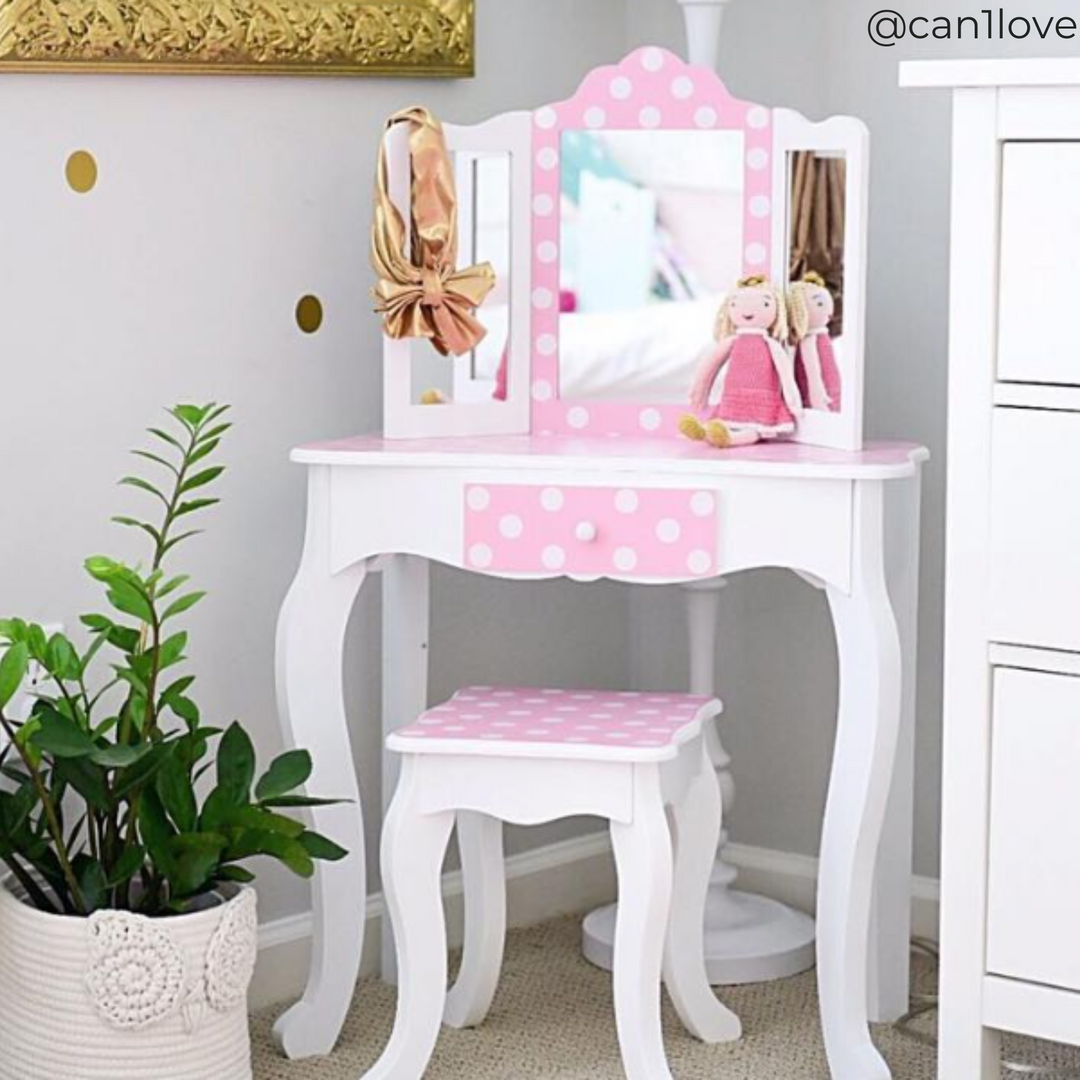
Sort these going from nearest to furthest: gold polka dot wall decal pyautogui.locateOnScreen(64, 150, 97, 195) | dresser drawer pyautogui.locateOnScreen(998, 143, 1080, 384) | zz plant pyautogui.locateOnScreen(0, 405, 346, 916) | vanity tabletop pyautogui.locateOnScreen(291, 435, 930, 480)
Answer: dresser drawer pyautogui.locateOnScreen(998, 143, 1080, 384)
zz plant pyautogui.locateOnScreen(0, 405, 346, 916)
vanity tabletop pyautogui.locateOnScreen(291, 435, 930, 480)
gold polka dot wall decal pyautogui.locateOnScreen(64, 150, 97, 195)

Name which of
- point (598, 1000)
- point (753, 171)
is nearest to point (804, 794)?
point (598, 1000)

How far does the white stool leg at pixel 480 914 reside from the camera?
7.86 ft

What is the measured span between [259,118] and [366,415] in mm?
367

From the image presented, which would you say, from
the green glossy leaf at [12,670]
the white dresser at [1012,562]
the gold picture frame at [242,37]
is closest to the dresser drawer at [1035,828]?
the white dresser at [1012,562]

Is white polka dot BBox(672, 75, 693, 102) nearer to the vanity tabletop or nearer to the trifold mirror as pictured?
the trifold mirror

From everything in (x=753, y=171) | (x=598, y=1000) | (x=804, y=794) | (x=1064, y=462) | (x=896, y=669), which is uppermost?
(x=753, y=171)

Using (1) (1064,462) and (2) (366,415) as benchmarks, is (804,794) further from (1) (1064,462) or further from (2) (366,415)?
(1) (1064,462)

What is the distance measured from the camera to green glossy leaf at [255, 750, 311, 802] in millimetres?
2109

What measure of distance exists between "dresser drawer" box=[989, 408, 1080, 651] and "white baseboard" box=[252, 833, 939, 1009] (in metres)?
0.76

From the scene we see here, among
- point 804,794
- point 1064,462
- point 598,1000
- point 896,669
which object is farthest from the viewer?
point 804,794

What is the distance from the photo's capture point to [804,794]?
2.77 metres

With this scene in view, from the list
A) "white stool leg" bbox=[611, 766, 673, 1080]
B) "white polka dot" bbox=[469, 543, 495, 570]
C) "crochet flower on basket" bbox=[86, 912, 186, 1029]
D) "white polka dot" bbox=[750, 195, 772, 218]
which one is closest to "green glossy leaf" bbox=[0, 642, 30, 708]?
"crochet flower on basket" bbox=[86, 912, 186, 1029]

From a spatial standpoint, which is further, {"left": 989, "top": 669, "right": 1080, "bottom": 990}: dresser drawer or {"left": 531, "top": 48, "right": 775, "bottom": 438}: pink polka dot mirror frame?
{"left": 531, "top": 48, "right": 775, "bottom": 438}: pink polka dot mirror frame

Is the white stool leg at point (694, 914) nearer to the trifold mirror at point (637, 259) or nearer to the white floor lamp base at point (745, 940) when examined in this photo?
the white floor lamp base at point (745, 940)
